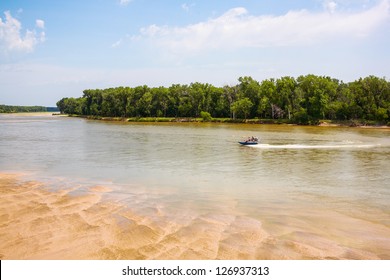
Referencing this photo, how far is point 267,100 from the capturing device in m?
115

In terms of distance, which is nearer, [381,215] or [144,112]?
[381,215]

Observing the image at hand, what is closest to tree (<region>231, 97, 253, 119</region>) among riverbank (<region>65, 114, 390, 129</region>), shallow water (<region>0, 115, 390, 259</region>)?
riverbank (<region>65, 114, 390, 129</region>)

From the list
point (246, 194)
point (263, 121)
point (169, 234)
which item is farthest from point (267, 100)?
point (169, 234)

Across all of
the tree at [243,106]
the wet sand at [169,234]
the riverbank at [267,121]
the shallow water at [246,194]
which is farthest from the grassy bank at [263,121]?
the wet sand at [169,234]

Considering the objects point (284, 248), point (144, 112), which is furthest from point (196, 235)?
point (144, 112)

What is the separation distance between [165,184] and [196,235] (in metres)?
10.2

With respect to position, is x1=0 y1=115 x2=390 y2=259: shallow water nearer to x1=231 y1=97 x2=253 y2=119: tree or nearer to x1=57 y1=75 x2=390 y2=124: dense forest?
x1=57 y1=75 x2=390 y2=124: dense forest

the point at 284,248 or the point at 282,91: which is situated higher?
the point at 282,91

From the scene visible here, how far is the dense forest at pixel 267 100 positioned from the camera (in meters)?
99.1

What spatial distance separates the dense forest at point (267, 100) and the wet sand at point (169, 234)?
90.6 meters

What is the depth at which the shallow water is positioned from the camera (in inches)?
514

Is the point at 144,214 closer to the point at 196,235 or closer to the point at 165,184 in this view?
the point at 196,235

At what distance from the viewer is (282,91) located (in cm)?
11325

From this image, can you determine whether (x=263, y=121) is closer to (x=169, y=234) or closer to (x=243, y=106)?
(x=243, y=106)
